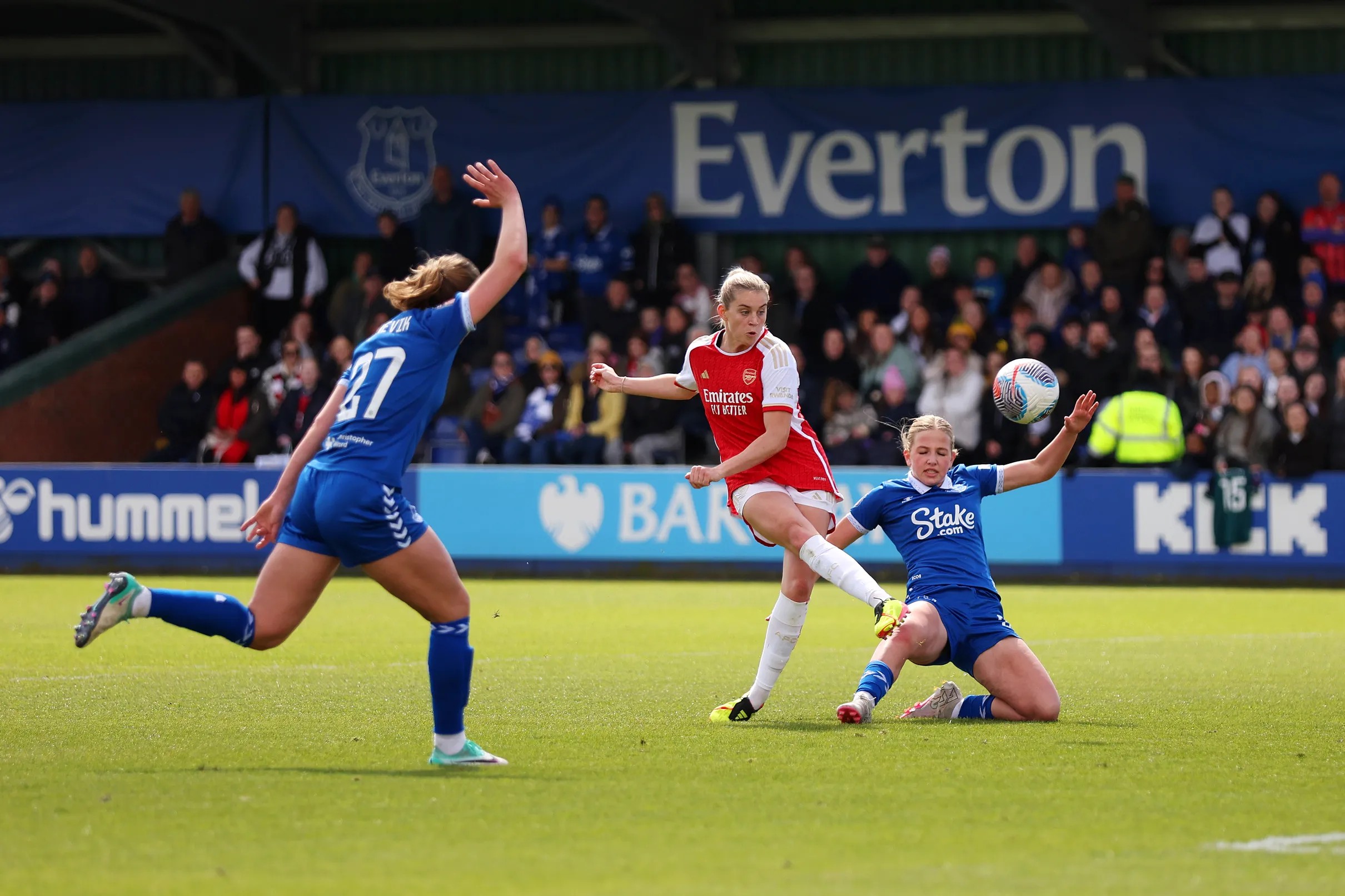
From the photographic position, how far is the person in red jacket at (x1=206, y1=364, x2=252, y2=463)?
20531 millimetres

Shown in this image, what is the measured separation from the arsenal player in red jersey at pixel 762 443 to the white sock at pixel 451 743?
161 centimetres

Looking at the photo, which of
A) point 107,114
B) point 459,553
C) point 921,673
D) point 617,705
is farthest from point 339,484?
point 107,114

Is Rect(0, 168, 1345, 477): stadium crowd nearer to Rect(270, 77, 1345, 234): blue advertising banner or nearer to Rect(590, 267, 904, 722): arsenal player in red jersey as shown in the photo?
Rect(270, 77, 1345, 234): blue advertising banner

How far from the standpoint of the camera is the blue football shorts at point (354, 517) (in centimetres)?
621

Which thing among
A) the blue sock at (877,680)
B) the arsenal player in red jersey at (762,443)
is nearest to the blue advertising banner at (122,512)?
the arsenal player in red jersey at (762,443)

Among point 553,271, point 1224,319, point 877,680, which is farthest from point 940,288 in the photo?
point 877,680

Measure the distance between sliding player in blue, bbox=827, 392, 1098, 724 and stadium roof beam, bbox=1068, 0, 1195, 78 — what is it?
13959 millimetres

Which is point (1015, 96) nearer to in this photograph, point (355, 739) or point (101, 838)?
point (355, 739)

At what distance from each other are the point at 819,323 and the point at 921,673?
10.8 meters

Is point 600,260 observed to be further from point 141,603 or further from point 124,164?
point 141,603

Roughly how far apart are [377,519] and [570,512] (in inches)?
478

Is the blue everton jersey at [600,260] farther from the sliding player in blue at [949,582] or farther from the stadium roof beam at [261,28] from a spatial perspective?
the sliding player in blue at [949,582]

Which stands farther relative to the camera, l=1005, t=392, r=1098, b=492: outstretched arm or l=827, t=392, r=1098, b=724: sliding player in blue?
l=827, t=392, r=1098, b=724: sliding player in blue

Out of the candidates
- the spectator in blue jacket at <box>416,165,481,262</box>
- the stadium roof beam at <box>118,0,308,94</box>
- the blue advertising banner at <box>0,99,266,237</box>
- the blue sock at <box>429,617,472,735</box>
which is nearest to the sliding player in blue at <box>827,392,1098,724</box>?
the blue sock at <box>429,617,472,735</box>
